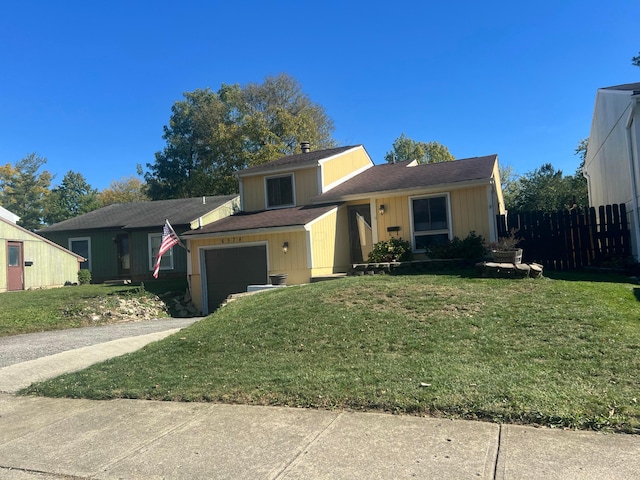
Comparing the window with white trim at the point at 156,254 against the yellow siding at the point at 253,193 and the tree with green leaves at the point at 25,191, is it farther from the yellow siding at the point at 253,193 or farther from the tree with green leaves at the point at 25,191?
the tree with green leaves at the point at 25,191

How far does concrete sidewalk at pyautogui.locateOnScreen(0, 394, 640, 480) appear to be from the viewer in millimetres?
3330

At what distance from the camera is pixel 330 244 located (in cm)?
1544

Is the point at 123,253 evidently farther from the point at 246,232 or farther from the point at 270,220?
the point at 270,220

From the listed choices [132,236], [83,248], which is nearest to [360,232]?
[132,236]

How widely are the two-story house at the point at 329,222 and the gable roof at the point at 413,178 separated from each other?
1.6 inches

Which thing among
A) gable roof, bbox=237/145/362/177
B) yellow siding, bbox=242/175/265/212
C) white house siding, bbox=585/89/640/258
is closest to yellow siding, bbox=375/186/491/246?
white house siding, bbox=585/89/640/258

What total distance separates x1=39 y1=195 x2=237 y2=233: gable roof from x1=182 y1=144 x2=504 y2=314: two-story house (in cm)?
577

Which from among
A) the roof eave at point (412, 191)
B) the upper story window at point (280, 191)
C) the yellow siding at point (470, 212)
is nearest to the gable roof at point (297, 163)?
the upper story window at point (280, 191)

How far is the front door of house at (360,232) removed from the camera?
15484 millimetres

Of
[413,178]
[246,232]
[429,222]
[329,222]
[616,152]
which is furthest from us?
→ [413,178]

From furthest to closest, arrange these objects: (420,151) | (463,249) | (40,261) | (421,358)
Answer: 1. (420,151)
2. (40,261)
3. (463,249)
4. (421,358)

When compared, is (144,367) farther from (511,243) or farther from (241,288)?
(241,288)

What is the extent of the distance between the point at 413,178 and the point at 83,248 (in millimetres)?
17722

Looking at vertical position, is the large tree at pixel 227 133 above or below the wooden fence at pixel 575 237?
above
